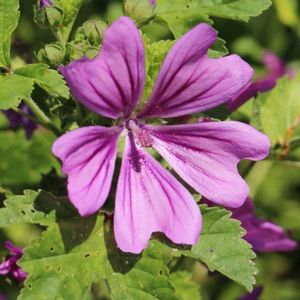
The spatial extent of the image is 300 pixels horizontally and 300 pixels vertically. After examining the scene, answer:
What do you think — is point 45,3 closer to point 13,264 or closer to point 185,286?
point 13,264

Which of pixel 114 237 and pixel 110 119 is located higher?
pixel 110 119

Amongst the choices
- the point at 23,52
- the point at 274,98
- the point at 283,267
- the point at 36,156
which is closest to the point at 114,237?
the point at 23,52

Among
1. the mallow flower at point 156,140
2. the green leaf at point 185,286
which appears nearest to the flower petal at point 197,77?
the mallow flower at point 156,140

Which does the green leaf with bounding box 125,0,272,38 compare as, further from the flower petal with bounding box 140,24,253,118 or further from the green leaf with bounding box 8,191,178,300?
the green leaf with bounding box 8,191,178,300

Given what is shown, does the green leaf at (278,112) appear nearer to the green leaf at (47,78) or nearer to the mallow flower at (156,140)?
the mallow flower at (156,140)

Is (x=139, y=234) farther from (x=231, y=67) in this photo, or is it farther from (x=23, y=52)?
(x=23, y=52)

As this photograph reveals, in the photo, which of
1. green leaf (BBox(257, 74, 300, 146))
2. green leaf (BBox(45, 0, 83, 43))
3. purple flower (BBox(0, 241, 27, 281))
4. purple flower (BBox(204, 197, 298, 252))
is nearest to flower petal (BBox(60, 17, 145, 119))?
green leaf (BBox(45, 0, 83, 43))
